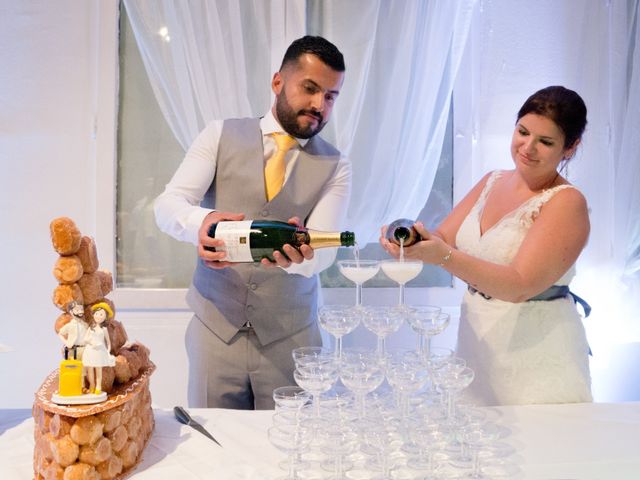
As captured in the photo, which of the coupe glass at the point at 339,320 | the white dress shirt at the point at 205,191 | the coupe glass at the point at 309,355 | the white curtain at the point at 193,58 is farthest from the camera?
the white curtain at the point at 193,58

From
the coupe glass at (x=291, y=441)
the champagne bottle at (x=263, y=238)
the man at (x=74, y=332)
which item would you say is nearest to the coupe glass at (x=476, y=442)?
the coupe glass at (x=291, y=441)

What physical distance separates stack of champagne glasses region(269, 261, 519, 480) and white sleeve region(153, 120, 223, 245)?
87 cm

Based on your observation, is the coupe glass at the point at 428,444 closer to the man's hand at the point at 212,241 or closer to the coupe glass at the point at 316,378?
the coupe glass at the point at 316,378

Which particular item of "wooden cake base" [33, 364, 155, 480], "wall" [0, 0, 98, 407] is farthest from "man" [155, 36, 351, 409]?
"wall" [0, 0, 98, 407]

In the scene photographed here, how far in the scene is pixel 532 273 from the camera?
191 centimetres

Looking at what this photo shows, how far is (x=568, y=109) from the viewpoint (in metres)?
2.06

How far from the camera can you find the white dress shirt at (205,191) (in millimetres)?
2164

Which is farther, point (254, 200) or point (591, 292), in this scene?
point (591, 292)

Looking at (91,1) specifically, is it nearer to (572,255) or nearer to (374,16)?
(374,16)

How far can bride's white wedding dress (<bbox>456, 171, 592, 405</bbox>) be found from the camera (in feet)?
6.75

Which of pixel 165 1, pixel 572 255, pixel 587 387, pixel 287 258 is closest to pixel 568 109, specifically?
pixel 572 255

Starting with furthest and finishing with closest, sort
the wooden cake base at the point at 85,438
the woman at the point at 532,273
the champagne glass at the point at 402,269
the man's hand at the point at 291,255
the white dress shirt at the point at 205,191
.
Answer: the white dress shirt at the point at 205,191, the woman at the point at 532,273, the man's hand at the point at 291,255, the champagne glass at the point at 402,269, the wooden cake base at the point at 85,438

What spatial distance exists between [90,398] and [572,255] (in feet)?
5.04

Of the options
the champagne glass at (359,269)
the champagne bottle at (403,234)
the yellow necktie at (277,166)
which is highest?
the yellow necktie at (277,166)
